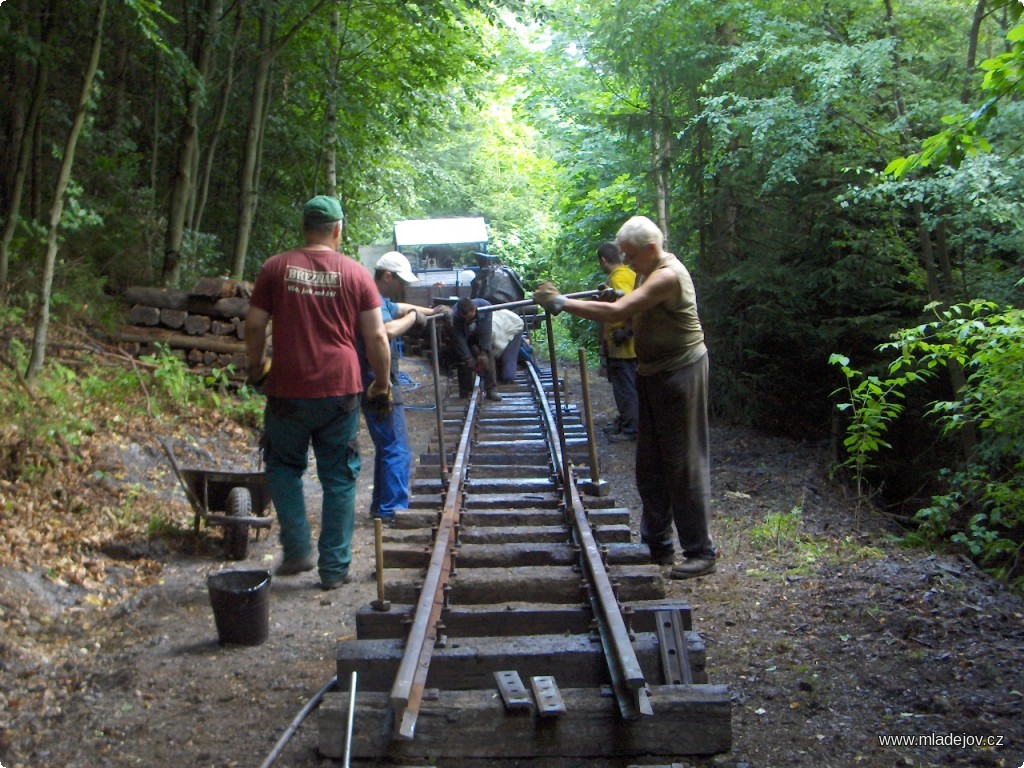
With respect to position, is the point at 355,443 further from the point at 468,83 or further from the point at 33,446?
the point at 468,83

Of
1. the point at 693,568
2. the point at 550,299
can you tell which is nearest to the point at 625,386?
the point at 693,568

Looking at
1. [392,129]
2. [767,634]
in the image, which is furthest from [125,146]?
[767,634]

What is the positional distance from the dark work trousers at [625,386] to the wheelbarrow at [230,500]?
4.15m

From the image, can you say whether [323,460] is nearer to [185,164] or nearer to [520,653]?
[520,653]

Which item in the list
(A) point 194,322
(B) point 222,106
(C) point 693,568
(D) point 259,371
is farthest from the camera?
(B) point 222,106

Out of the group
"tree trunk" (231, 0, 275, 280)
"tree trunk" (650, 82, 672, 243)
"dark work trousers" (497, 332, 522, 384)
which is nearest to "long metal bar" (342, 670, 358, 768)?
"dark work trousers" (497, 332, 522, 384)

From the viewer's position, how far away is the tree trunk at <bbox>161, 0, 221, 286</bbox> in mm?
11570

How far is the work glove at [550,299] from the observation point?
492 centimetres

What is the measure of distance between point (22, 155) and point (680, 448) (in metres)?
7.07

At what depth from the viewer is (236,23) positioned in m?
12.4

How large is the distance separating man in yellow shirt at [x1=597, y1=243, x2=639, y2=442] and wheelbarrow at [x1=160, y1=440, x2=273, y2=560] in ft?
12.3

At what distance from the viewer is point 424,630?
12.8ft

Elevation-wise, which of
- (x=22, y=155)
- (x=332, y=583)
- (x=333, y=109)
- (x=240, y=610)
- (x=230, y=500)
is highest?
(x=333, y=109)

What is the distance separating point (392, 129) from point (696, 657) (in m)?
15.6
